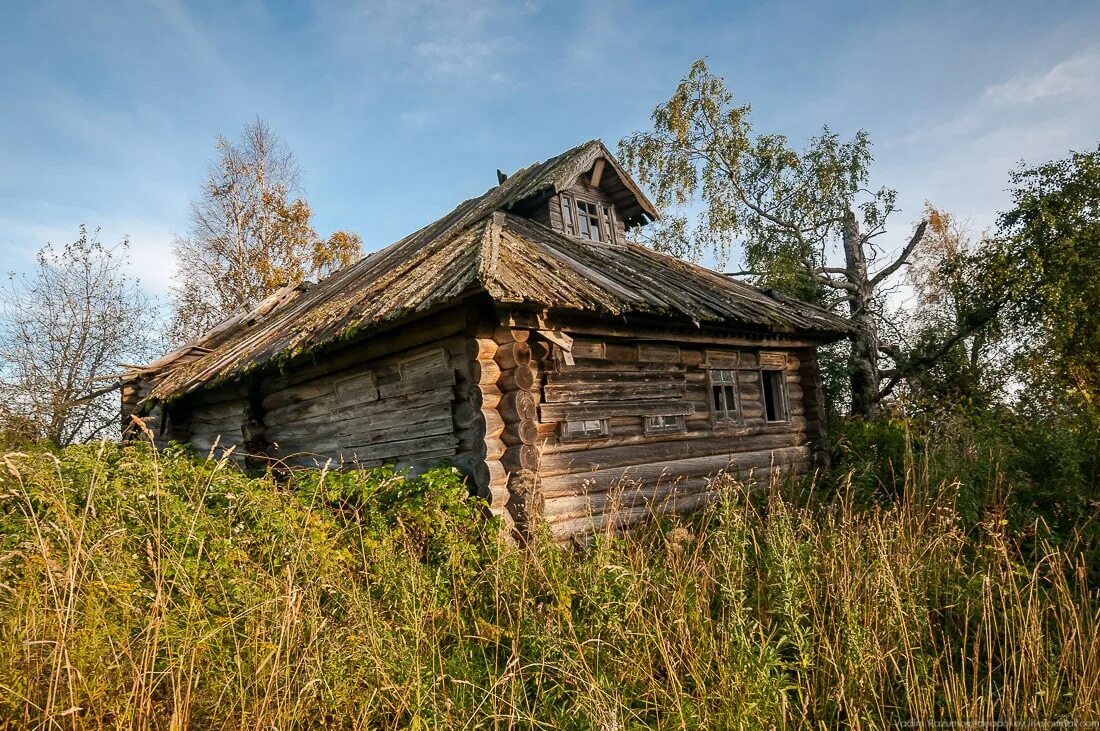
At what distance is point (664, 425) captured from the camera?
8125mm

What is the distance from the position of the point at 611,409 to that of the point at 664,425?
40.7 inches

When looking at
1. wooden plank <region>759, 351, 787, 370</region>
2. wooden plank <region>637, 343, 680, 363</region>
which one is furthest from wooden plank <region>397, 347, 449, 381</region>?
wooden plank <region>759, 351, 787, 370</region>

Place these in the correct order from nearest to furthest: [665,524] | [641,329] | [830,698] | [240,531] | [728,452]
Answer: [830,698], [240,531], [665,524], [641,329], [728,452]

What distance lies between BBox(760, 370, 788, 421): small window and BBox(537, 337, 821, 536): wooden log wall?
15 cm

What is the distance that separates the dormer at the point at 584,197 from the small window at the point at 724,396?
3.73m

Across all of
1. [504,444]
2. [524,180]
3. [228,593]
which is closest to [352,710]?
[228,593]

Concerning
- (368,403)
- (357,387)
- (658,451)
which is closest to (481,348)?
(368,403)

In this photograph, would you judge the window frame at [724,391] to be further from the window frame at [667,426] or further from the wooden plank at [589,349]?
the wooden plank at [589,349]

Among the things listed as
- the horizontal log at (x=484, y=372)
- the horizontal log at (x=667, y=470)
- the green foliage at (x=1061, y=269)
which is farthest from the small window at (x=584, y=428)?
the green foliage at (x=1061, y=269)

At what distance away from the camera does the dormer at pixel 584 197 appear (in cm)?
1067

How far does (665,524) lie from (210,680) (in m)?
5.47

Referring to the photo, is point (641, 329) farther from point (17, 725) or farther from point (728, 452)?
point (17, 725)

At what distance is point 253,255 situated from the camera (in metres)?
21.7

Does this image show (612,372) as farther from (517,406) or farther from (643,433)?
(517,406)
